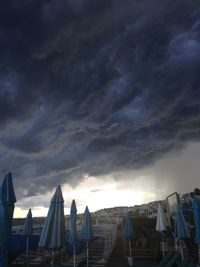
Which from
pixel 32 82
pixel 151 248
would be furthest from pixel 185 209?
pixel 32 82

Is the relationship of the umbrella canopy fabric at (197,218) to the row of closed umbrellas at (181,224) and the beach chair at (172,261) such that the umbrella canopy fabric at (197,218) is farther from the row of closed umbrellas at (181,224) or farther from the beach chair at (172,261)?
the beach chair at (172,261)

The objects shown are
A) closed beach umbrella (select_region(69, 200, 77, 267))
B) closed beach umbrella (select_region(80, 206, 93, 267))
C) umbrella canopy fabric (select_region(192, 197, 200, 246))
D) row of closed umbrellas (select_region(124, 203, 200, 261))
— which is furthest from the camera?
closed beach umbrella (select_region(80, 206, 93, 267))

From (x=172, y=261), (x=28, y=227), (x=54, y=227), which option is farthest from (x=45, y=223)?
(x=28, y=227)

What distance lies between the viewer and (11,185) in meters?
7.52

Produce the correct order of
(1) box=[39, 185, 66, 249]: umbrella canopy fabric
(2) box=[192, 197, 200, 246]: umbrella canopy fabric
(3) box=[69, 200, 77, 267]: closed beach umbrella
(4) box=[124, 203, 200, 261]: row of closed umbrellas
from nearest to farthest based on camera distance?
Result: (1) box=[39, 185, 66, 249]: umbrella canopy fabric < (2) box=[192, 197, 200, 246]: umbrella canopy fabric < (4) box=[124, 203, 200, 261]: row of closed umbrellas < (3) box=[69, 200, 77, 267]: closed beach umbrella

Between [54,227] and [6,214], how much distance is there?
207 centimetres

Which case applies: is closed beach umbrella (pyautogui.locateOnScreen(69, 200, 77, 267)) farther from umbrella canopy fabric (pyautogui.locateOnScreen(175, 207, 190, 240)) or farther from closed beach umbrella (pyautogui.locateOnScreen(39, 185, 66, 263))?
umbrella canopy fabric (pyautogui.locateOnScreen(175, 207, 190, 240))

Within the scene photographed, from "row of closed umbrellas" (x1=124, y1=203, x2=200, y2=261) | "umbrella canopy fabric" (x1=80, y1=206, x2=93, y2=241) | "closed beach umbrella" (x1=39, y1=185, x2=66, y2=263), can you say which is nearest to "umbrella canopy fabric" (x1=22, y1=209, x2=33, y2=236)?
"umbrella canopy fabric" (x1=80, y1=206, x2=93, y2=241)

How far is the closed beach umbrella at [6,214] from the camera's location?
6.77 metres

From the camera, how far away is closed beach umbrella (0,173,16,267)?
6770mm

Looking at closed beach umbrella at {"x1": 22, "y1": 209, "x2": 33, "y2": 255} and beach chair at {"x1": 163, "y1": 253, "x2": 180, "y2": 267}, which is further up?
closed beach umbrella at {"x1": 22, "y1": 209, "x2": 33, "y2": 255}

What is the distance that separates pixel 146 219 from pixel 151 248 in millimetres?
7198

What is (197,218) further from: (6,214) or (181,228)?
(6,214)

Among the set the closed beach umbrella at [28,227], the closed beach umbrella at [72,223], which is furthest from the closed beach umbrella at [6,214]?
the closed beach umbrella at [28,227]
